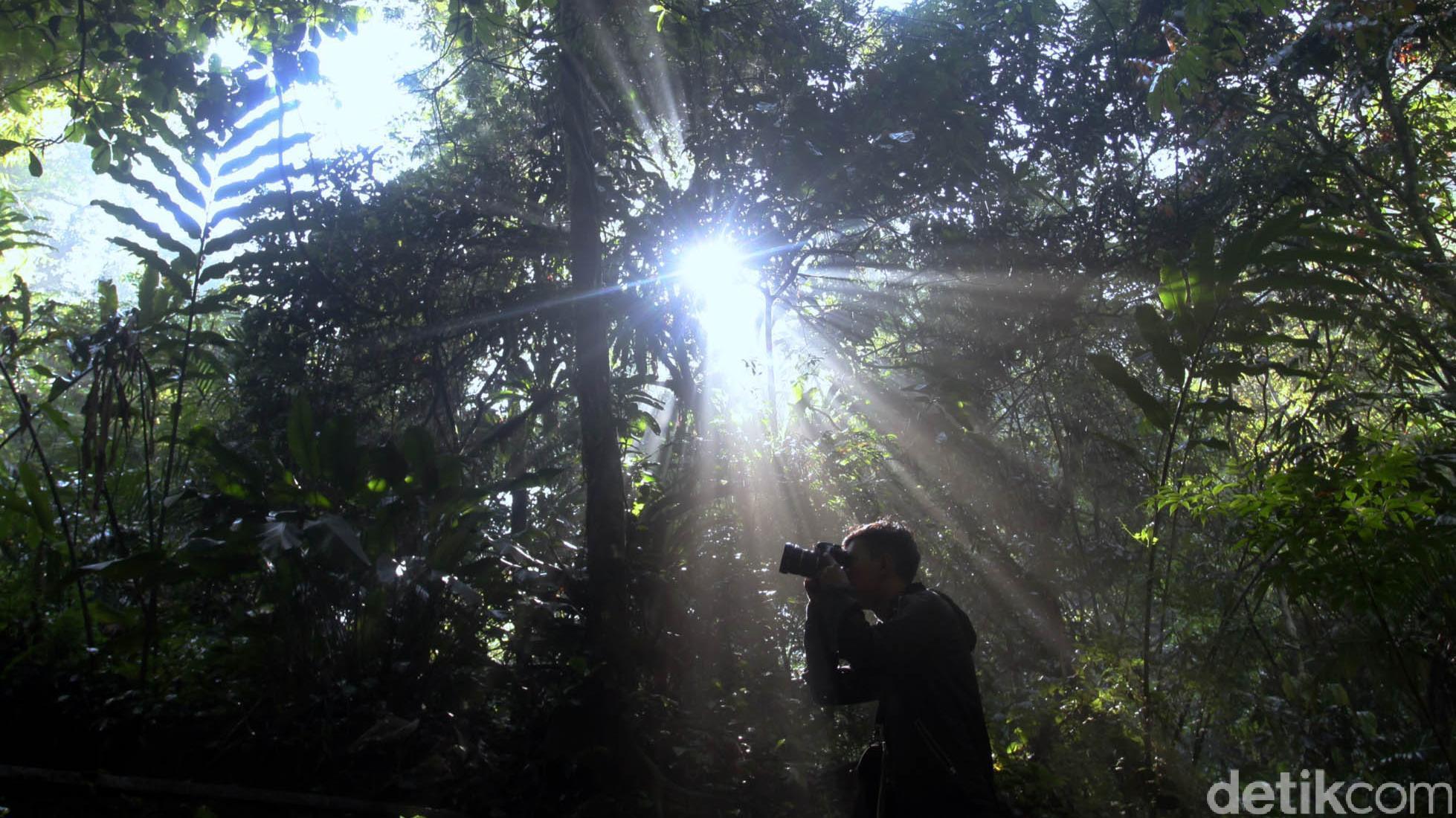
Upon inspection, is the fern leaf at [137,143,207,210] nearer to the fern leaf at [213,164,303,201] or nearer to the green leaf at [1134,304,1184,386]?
the fern leaf at [213,164,303,201]

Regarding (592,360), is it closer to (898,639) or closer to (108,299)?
(108,299)

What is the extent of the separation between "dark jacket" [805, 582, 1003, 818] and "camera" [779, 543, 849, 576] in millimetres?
162

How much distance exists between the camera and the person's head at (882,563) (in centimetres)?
255

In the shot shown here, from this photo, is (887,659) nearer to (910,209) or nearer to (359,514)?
(359,514)

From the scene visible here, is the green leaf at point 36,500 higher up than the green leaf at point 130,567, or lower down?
higher up

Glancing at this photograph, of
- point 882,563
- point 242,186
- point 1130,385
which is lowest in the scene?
point 882,563

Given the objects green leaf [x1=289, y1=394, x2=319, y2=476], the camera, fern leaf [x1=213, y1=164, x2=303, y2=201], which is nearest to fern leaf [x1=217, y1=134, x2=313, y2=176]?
fern leaf [x1=213, y1=164, x2=303, y2=201]

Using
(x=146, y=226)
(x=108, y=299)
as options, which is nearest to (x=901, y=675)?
(x=146, y=226)

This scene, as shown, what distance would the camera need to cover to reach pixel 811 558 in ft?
8.75

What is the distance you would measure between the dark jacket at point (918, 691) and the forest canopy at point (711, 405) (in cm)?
107

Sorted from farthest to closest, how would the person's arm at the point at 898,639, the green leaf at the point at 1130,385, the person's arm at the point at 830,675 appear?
the green leaf at the point at 1130,385
the person's arm at the point at 830,675
the person's arm at the point at 898,639

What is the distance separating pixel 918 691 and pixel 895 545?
0.46 m

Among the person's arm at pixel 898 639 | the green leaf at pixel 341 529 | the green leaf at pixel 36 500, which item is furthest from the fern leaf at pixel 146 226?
the person's arm at pixel 898 639

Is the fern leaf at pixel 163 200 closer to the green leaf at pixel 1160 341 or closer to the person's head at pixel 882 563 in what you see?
the person's head at pixel 882 563
